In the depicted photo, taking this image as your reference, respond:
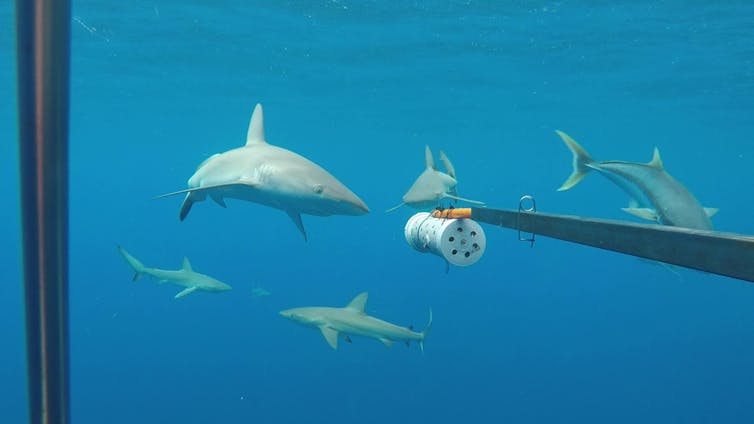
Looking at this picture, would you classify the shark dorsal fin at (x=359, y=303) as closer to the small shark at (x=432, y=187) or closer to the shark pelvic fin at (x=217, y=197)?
the small shark at (x=432, y=187)

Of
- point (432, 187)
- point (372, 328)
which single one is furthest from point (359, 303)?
point (432, 187)

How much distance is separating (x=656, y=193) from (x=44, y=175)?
507 cm

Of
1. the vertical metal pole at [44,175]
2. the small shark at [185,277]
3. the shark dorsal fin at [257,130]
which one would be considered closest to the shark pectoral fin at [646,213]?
the shark dorsal fin at [257,130]

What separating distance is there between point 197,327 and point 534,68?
1903cm

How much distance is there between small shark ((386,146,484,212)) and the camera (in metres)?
6.87

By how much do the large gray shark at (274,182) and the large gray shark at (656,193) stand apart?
→ 203 centimetres

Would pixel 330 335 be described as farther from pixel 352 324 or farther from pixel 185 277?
pixel 185 277

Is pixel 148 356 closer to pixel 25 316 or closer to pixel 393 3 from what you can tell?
pixel 393 3

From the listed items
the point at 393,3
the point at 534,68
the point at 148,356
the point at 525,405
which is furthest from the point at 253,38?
the point at 525,405

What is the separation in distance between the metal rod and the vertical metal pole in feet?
4.21

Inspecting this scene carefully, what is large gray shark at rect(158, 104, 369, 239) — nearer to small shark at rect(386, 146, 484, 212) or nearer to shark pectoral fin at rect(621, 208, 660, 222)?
small shark at rect(386, 146, 484, 212)

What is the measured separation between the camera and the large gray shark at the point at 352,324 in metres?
9.80

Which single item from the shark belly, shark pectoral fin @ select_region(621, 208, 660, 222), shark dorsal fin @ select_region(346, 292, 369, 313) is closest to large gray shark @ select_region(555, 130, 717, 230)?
shark pectoral fin @ select_region(621, 208, 660, 222)

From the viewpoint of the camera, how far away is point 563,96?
2838cm
